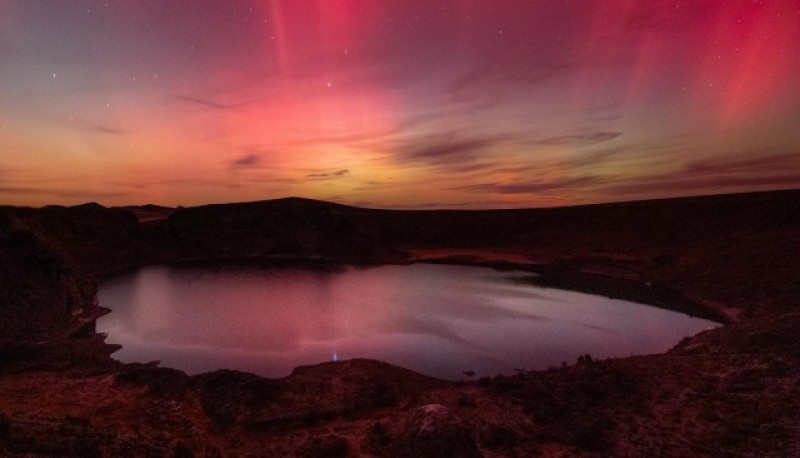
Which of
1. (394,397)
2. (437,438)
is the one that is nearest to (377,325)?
(394,397)

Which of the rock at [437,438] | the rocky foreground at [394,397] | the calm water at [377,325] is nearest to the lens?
the rock at [437,438]

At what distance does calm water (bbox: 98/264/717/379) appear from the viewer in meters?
20.2

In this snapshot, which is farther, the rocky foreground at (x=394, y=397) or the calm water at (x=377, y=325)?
the calm water at (x=377, y=325)

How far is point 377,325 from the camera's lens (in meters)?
26.6

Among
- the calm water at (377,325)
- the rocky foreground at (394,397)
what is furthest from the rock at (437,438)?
the calm water at (377,325)

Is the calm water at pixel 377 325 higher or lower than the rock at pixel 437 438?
lower

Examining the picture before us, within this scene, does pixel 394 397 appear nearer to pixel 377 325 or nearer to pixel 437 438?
pixel 437 438

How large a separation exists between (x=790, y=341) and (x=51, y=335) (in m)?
34.4

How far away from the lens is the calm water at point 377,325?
20.2 metres

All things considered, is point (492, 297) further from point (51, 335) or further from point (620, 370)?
point (51, 335)

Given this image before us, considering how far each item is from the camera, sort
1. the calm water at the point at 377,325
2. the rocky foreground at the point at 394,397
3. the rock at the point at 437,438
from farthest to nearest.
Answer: the calm water at the point at 377,325, the rocky foreground at the point at 394,397, the rock at the point at 437,438

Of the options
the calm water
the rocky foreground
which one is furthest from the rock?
the calm water

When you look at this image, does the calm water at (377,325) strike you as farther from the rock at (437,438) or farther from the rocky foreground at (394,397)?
→ the rock at (437,438)

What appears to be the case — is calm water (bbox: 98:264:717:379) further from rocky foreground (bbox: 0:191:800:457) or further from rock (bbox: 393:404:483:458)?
rock (bbox: 393:404:483:458)
